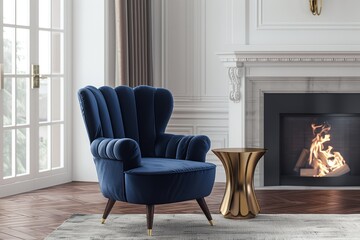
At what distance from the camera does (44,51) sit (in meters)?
6.86

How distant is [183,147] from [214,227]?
0.59m

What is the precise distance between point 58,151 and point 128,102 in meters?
1.89

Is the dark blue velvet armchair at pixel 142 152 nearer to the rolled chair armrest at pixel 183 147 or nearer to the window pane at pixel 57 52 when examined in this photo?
the rolled chair armrest at pixel 183 147

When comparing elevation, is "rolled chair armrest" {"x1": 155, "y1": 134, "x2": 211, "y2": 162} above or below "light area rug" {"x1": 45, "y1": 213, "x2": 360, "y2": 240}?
above

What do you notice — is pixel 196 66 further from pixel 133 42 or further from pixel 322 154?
pixel 322 154

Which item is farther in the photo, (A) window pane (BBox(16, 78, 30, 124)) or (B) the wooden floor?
(A) window pane (BBox(16, 78, 30, 124))

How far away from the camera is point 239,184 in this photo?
17.4 ft

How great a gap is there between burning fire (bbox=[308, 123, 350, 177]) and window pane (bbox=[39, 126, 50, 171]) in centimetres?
233

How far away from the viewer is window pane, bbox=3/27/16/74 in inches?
249

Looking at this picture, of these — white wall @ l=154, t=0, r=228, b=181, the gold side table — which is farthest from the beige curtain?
the gold side table

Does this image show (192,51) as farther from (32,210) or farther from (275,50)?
(32,210)

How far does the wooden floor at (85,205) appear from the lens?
5137 millimetres

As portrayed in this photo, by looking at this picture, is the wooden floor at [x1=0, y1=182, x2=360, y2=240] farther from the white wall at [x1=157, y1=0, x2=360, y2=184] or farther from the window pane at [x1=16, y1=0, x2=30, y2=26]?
the window pane at [x1=16, y1=0, x2=30, y2=26]

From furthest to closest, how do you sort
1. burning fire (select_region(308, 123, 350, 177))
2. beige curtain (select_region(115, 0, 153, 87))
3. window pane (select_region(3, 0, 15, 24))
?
burning fire (select_region(308, 123, 350, 177)) < beige curtain (select_region(115, 0, 153, 87)) < window pane (select_region(3, 0, 15, 24))
